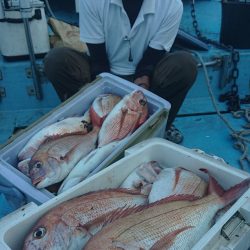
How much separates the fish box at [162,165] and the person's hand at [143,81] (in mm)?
780

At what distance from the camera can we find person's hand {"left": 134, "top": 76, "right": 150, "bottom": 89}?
2467 millimetres

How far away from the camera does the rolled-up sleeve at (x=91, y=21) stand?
257 centimetres

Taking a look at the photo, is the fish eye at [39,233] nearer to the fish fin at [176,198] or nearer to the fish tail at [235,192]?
the fish fin at [176,198]

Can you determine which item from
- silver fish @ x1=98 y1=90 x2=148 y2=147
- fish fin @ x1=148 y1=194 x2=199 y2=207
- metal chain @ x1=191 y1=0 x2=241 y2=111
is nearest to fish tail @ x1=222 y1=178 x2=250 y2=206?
fish fin @ x1=148 y1=194 x2=199 y2=207

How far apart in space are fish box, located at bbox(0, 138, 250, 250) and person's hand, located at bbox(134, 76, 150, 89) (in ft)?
2.56

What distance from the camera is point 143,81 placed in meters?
2.49

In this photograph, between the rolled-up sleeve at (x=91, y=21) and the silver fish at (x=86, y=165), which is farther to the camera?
the rolled-up sleeve at (x=91, y=21)

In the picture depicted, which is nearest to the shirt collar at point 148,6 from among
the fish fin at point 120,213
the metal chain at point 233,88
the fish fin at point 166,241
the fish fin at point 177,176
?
the metal chain at point 233,88

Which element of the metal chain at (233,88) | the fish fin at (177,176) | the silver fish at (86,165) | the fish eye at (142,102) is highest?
the fish eye at (142,102)

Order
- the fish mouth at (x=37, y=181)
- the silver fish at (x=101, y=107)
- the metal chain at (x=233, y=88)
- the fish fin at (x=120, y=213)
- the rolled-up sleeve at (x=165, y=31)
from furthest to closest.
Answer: the metal chain at (x=233, y=88), the rolled-up sleeve at (x=165, y=31), the silver fish at (x=101, y=107), the fish mouth at (x=37, y=181), the fish fin at (x=120, y=213)

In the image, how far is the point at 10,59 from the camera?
3.16 meters

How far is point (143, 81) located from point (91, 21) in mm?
550

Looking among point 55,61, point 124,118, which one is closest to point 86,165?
point 124,118

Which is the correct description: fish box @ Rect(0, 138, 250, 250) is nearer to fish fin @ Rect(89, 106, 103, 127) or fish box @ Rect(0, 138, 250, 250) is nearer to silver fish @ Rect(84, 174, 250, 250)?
silver fish @ Rect(84, 174, 250, 250)
